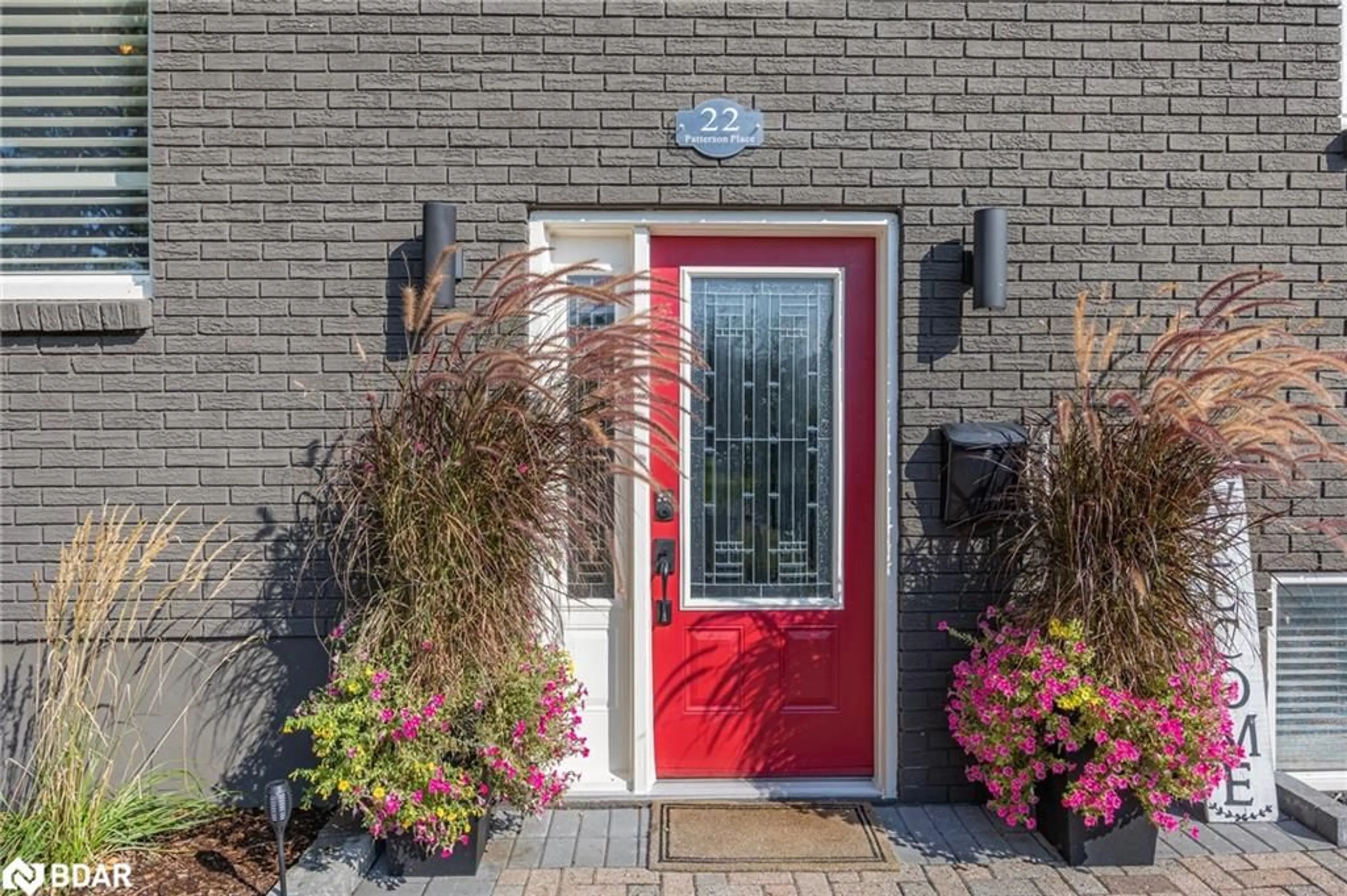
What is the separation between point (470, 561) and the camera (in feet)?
9.35

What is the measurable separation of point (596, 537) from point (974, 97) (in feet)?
7.64

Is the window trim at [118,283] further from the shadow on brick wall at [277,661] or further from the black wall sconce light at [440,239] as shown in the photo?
the black wall sconce light at [440,239]

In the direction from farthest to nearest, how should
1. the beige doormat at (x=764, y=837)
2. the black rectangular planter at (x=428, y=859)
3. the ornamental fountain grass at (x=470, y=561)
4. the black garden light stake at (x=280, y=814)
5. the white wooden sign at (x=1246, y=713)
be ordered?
the white wooden sign at (x=1246, y=713), the beige doormat at (x=764, y=837), the black rectangular planter at (x=428, y=859), the ornamental fountain grass at (x=470, y=561), the black garden light stake at (x=280, y=814)

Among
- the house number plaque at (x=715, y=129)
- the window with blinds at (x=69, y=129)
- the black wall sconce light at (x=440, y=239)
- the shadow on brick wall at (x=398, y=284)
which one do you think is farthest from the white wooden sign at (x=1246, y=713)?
the window with blinds at (x=69, y=129)

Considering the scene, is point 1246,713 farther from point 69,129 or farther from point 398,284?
point 69,129

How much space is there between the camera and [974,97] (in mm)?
3451

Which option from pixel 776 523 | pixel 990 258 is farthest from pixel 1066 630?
pixel 990 258

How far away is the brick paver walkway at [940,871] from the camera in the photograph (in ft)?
9.25

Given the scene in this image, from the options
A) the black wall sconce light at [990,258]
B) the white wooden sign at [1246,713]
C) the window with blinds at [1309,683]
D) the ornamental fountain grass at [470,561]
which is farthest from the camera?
the window with blinds at [1309,683]

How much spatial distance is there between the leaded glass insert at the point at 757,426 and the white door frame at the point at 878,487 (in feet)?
0.67

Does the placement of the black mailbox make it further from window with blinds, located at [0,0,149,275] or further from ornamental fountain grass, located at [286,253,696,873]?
window with blinds, located at [0,0,149,275]

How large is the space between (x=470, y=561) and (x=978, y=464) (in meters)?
1.91

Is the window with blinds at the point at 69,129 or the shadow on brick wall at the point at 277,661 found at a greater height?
the window with blinds at the point at 69,129

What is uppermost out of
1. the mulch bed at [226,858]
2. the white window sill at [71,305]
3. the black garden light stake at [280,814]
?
the white window sill at [71,305]
